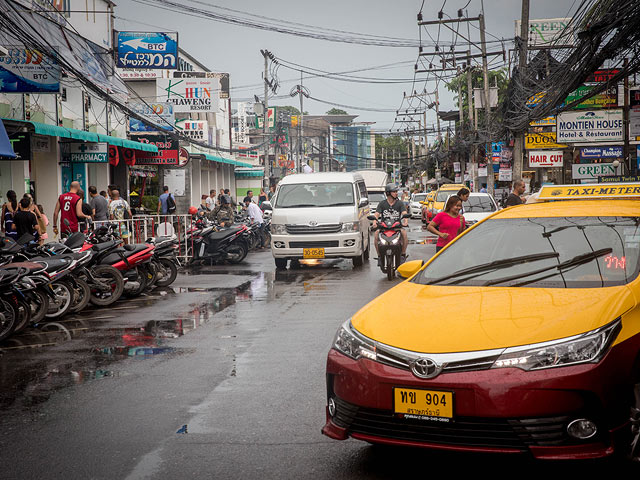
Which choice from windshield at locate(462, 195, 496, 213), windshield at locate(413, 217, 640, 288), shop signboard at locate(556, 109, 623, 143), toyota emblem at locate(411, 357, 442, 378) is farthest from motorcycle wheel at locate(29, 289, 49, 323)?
windshield at locate(462, 195, 496, 213)

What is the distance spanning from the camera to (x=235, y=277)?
56.0 ft

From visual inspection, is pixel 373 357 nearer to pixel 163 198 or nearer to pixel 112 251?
pixel 112 251

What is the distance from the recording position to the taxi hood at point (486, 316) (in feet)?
13.8

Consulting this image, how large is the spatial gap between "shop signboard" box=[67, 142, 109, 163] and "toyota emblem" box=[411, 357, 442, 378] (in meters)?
21.0

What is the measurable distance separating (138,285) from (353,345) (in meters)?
10.00

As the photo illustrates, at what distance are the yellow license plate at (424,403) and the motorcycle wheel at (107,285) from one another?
9.29 m

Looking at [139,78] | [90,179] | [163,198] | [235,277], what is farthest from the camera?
[139,78]

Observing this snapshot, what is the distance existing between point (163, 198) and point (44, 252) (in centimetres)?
1452

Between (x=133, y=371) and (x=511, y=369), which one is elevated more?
(x=511, y=369)

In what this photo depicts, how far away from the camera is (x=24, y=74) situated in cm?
1678

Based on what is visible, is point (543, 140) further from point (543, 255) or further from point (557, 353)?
point (557, 353)

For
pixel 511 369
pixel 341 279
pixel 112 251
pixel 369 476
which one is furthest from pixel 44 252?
pixel 511 369

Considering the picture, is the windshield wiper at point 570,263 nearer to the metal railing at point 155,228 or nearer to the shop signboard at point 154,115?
the metal railing at point 155,228

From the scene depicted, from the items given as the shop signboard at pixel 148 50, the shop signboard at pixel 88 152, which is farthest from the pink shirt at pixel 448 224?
the shop signboard at pixel 148 50
